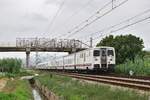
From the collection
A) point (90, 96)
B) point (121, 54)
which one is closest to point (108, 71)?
point (121, 54)

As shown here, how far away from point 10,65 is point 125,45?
2077 inches

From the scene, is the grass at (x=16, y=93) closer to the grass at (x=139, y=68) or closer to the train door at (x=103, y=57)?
the train door at (x=103, y=57)

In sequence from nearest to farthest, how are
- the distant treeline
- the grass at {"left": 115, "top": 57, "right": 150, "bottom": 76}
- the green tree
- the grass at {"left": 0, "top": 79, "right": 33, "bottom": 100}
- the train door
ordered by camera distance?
the grass at {"left": 0, "top": 79, "right": 33, "bottom": 100} → the grass at {"left": 115, "top": 57, "right": 150, "bottom": 76} → the train door → the green tree → the distant treeline

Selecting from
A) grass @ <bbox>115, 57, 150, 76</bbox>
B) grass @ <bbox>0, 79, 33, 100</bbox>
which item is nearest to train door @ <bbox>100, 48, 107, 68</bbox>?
grass @ <bbox>115, 57, 150, 76</bbox>

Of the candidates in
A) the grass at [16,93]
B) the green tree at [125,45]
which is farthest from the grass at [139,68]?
the green tree at [125,45]

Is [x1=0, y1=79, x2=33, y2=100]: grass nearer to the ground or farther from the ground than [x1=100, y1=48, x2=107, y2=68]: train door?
nearer to the ground

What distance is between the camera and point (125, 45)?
65438 mm

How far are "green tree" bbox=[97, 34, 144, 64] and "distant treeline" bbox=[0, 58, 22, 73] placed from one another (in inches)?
1654

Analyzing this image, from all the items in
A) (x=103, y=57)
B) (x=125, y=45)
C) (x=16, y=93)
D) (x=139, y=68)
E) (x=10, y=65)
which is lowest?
(x=16, y=93)

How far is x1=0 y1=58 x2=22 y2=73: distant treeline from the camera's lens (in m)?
111

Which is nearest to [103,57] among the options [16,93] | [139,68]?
[139,68]

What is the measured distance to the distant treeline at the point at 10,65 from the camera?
111 metres

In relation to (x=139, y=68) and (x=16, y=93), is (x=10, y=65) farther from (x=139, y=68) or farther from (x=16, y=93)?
(x=16, y=93)

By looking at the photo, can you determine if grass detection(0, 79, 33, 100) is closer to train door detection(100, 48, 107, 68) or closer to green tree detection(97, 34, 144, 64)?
train door detection(100, 48, 107, 68)
